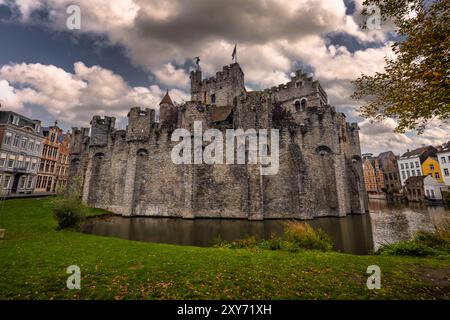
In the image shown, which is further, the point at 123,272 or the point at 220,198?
the point at 220,198

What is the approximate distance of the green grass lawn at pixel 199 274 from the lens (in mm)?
4699

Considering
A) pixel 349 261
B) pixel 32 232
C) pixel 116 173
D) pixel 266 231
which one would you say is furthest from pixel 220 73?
pixel 349 261

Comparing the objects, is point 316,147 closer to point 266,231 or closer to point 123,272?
point 266,231

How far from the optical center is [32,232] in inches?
465

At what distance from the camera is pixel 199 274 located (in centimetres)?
589

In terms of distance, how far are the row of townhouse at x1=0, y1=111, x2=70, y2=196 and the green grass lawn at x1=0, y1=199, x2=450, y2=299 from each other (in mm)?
23318

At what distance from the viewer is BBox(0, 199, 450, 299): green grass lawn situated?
470cm

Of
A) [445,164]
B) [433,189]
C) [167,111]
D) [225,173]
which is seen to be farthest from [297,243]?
[445,164]

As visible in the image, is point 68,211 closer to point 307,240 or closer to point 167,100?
point 307,240

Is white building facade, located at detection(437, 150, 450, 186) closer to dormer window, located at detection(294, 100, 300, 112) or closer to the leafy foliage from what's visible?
dormer window, located at detection(294, 100, 300, 112)

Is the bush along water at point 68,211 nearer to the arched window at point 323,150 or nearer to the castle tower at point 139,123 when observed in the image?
the castle tower at point 139,123

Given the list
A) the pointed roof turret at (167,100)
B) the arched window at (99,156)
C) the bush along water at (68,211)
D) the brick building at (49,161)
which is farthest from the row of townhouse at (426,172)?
the brick building at (49,161)

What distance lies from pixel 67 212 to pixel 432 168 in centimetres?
6346
